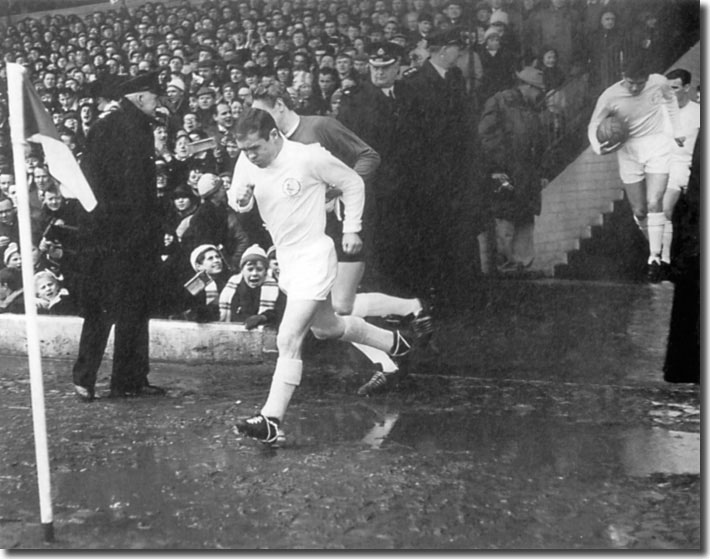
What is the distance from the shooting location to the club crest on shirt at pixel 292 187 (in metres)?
4.96

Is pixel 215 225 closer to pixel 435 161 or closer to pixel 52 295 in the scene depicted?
pixel 52 295

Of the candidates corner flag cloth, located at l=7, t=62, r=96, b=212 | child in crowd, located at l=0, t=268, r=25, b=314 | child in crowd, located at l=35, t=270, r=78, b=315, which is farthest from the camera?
child in crowd, located at l=0, t=268, r=25, b=314

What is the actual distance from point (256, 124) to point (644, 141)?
219 centimetres

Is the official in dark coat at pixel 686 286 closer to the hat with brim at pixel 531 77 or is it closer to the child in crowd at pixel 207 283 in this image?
the hat with brim at pixel 531 77

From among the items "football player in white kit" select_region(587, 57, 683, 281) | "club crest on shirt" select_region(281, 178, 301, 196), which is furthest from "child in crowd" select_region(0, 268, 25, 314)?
"football player in white kit" select_region(587, 57, 683, 281)

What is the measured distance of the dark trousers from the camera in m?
5.40

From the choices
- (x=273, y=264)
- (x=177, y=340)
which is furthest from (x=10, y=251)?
(x=273, y=264)

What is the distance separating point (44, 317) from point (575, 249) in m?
3.24

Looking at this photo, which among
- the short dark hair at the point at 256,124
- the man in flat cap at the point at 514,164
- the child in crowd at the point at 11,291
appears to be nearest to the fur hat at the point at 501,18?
the man in flat cap at the point at 514,164

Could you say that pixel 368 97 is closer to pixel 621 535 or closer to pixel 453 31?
pixel 453 31

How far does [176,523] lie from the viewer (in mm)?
4375

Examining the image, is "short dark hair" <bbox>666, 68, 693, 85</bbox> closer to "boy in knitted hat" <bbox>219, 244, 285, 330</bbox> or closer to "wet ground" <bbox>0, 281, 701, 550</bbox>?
"wet ground" <bbox>0, 281, 701, 550</bbox>

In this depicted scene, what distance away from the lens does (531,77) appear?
5070 millimetres

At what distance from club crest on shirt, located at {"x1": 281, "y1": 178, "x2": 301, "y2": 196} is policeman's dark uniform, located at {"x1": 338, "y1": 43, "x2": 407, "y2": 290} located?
0.44 m
